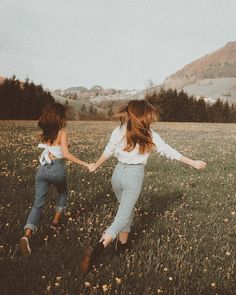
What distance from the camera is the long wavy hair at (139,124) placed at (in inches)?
222

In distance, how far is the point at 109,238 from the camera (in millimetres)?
5387

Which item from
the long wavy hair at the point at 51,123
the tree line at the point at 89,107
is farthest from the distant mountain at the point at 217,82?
the long wavy hair at the point at 51,123

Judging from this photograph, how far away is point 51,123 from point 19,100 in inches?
1339

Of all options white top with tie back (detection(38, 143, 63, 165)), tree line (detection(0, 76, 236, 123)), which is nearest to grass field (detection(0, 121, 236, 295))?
white top with tie back (detection(38, 143, 63, 165))

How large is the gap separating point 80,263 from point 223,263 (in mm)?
2066

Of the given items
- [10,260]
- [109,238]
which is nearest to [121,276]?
[109,238]

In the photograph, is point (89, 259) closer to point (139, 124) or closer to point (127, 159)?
point (127, 159)

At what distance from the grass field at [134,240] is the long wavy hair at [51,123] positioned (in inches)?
55.2

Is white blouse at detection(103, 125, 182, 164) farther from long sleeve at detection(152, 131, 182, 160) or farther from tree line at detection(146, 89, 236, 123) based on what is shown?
tree line at detection(146, 89, 236, 123)

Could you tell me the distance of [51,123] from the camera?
6148 millimetres

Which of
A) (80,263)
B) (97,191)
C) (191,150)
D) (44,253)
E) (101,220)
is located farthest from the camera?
(191,150)

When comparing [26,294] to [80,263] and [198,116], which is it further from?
[198,116]

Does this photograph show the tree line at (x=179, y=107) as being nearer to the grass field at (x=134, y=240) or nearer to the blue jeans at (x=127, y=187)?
the grass field at (x=134, y=240)

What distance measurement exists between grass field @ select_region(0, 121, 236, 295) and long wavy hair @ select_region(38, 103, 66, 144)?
1.40 metres
